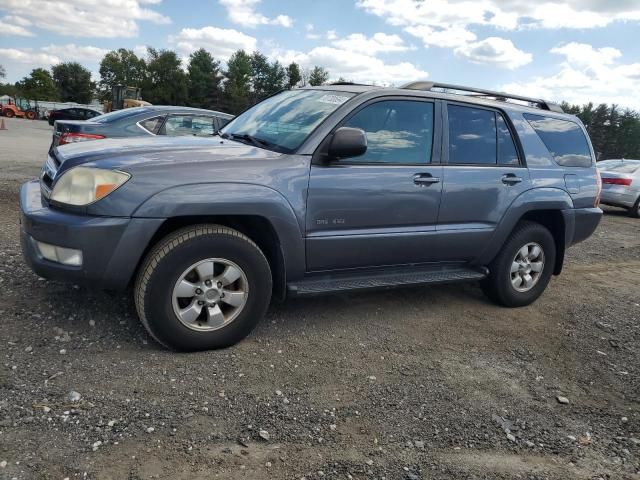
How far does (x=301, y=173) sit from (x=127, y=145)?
1154 millimetres

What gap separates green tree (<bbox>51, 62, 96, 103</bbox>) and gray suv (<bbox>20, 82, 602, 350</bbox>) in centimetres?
9286

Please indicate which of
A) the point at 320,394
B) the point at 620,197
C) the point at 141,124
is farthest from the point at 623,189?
the point at 320,394

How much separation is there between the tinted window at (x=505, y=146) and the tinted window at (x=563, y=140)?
316mm

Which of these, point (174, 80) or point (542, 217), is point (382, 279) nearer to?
point (542, 217)

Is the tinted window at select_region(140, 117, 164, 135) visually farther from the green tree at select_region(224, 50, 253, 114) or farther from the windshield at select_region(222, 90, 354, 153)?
the green tree at select_region(224, 50, 253, 114)

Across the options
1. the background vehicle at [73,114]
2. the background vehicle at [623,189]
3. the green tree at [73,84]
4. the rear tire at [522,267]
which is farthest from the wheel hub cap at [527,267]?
the green tree at [73,84]

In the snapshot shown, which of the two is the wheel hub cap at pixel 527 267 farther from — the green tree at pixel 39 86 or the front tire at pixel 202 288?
the green tree at pixel 39 86

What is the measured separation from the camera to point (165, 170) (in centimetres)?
306

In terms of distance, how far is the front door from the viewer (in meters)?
3.56

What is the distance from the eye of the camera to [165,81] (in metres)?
78.1

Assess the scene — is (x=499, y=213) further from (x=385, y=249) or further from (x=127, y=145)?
(x=127, y=145)

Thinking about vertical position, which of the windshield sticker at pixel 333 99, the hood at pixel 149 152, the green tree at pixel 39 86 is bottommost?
the hood at pixel 149 152

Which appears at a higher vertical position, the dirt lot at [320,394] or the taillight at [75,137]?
the taillight at [75,137]

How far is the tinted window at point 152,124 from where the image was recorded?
7.12 metres
